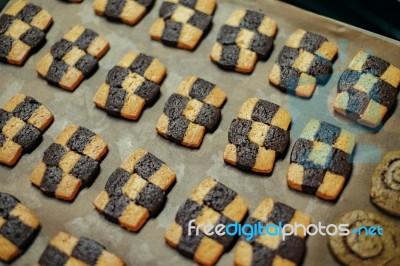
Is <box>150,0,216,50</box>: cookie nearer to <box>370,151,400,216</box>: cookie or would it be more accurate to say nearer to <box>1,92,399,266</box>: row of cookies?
<box>1,92,399,266</box>: row of cookies

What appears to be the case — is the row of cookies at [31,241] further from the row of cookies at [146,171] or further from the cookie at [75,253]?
the row of cookies at [146,171]

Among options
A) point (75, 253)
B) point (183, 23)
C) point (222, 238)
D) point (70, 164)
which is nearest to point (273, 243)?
point (222, 238)

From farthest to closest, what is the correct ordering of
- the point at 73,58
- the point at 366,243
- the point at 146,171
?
1. the point at 73,58
2. the point at 146,171
3. the point at 366,243

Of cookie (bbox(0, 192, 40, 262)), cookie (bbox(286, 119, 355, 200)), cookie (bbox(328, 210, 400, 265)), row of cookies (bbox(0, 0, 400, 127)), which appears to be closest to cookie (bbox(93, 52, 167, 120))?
row of cookies (bbox(0, 0, 400, 127))

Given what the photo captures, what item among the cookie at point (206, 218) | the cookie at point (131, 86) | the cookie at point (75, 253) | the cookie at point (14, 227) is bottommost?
the cookie at point (14, 227)

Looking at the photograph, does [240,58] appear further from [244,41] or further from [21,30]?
[21,30]

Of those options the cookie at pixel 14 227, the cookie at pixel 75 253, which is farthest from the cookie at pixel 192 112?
the cookie at pixel 14 227

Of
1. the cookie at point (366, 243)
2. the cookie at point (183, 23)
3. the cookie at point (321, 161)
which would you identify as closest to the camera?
the cookie at point (366, 243)

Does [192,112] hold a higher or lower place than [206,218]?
higher
